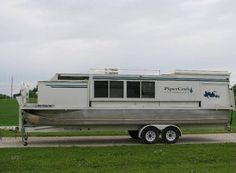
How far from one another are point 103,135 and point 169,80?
4612mm

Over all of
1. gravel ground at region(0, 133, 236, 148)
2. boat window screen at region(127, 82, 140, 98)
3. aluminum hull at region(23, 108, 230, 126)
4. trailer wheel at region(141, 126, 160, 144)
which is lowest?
gravel ground at region(0, 133, 236, 148)

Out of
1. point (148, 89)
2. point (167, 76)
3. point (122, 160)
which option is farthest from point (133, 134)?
point (122, 160)

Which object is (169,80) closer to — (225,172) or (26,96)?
(26,96)

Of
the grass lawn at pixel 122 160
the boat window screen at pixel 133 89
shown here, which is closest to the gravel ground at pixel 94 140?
the boat window screen at pixel 133 89

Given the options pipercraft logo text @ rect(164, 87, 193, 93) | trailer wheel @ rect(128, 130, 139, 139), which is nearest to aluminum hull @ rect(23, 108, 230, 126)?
pipercraft logo text @ rect(164, 87, 193, 93)

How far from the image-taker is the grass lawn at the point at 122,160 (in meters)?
11.5

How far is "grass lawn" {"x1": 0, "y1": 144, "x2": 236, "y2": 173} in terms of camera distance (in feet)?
37.7

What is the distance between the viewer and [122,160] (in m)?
12.9

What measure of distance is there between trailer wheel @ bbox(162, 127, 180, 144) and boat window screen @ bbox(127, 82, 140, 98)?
1.67 metres

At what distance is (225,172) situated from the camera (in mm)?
10945

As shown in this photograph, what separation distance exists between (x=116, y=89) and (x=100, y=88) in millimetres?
591

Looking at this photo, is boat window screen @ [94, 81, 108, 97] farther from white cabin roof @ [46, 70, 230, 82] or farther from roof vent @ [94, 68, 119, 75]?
roof vent @ [94, 68, 119, 75]

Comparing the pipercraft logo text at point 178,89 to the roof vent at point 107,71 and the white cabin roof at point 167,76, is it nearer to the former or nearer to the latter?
the white cabin roof at point 167,76

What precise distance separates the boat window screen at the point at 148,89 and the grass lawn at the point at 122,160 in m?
3.64
